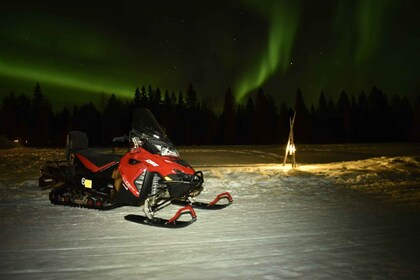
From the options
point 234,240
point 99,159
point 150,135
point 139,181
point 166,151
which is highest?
point 150,135

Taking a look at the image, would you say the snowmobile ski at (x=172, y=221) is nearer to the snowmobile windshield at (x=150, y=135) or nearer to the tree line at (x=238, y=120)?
the snowmobile windshield at (x=150, y=135)

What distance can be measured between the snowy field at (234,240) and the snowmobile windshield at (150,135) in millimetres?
1267

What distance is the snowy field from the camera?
13.5ft

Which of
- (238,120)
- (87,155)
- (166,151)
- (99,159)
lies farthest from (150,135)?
(238,120)

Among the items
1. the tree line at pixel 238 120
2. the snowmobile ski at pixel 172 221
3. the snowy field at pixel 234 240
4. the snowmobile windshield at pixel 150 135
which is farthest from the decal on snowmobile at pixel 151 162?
the tree line at pixel 238 120

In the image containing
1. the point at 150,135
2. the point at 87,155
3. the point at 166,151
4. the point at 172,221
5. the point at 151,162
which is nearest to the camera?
the point at 172,221

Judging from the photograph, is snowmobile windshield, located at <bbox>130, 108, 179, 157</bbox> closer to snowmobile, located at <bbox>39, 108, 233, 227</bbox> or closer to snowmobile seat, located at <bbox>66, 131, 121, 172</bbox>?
snowmobile, located at <bbox>39, 108, 233, 227</bbox>

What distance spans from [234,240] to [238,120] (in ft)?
293

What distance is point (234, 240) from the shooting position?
208 inches

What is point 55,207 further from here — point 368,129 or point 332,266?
point 368,129

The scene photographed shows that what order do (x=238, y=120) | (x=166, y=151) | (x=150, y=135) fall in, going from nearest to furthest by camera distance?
(x=166, y=151) → (x=150, y=135) → (x=238, y=120)

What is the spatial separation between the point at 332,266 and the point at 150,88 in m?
101

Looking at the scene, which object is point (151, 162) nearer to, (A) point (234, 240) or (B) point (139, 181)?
(B) point (139, 181)

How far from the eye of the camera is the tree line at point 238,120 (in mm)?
87375
